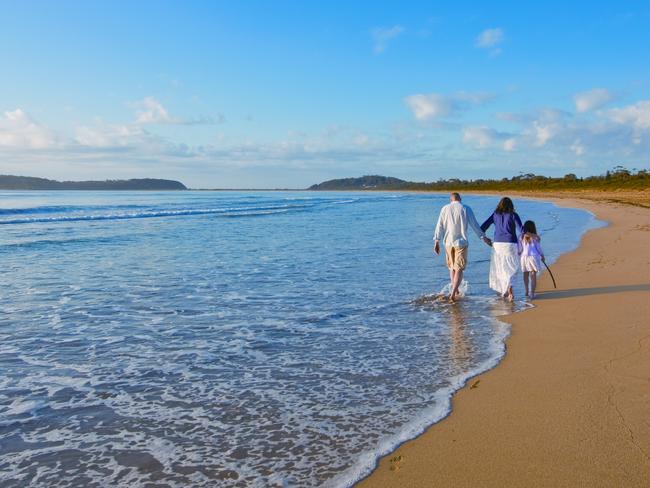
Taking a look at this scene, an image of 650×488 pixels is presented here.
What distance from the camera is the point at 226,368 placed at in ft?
18.7

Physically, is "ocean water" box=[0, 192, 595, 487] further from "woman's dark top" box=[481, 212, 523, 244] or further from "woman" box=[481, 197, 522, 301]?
"woman's dark top" box=[481, 212, 523, 244]

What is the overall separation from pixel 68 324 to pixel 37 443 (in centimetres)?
388

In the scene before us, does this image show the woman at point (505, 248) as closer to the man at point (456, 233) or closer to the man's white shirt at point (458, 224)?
the man at point (456, 233)

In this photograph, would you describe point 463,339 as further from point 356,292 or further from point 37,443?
point 37,443

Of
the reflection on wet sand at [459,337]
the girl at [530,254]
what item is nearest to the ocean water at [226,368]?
the reflection on wet sand at [459,337]

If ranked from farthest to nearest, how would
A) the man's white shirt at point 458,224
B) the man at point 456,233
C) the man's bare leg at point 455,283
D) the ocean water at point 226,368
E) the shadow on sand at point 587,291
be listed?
the man's white shirt at point 458,224 < the man at point 456,233 < the shadow on sand at point 587,291 < the man's bare leg at point 455,283 < the ocean water at point 226,368

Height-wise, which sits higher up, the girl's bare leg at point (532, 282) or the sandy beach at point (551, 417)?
the girl's bare leg at point (532, 282)

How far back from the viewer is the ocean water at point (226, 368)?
3734 millimetres

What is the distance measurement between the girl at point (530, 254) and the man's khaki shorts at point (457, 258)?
1.01m

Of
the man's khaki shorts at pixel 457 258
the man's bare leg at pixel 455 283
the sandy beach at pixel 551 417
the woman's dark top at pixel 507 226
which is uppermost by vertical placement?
the woman's dark top at pixel 507 226

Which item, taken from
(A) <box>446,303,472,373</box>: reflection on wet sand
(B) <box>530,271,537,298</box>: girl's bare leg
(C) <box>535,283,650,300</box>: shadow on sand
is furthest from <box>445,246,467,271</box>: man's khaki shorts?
(C) <box>535,283,650,300</box>: shadow on sand

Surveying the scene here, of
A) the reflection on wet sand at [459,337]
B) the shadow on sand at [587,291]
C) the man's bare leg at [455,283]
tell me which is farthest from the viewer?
the shadow on sand at [587,291]

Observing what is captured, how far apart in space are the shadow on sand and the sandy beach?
Result: 1455 mm

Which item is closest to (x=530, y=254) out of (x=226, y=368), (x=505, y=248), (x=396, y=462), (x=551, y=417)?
(x=505, y=248)
